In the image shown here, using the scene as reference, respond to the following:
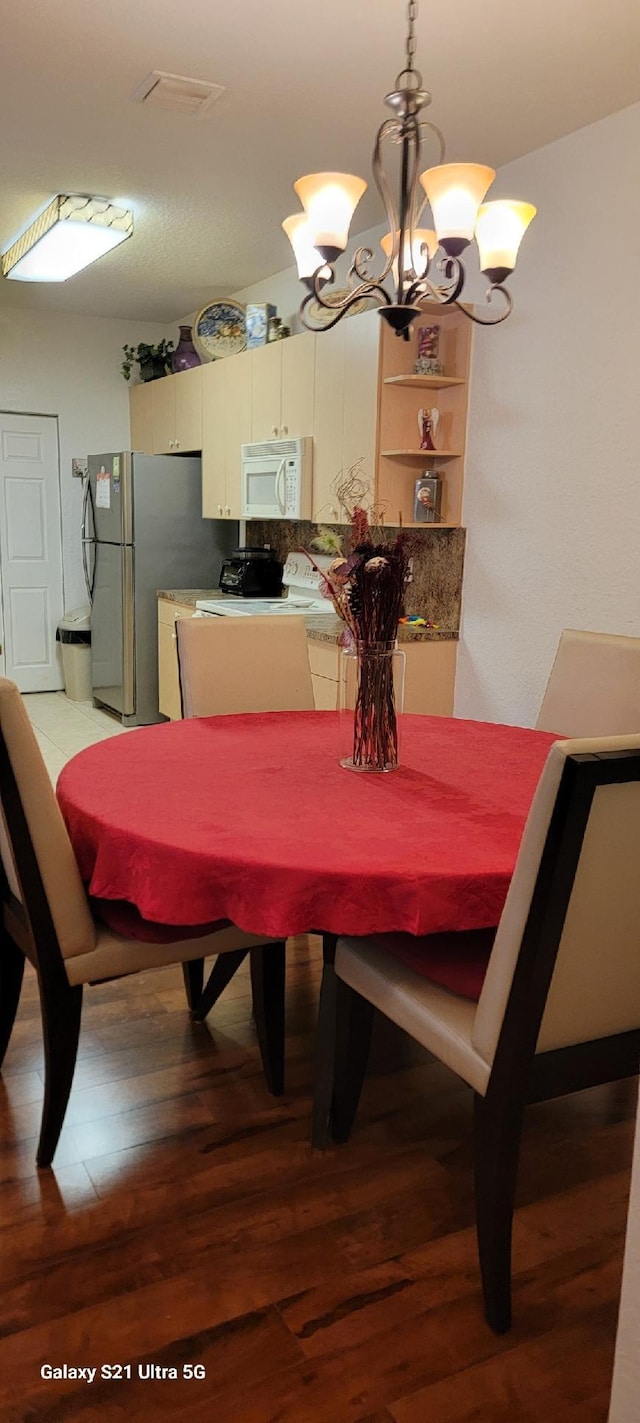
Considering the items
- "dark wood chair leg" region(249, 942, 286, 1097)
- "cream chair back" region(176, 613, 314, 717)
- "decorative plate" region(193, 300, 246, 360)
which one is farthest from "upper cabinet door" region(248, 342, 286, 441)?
"dark wood chair leg" region(249, 942, 286, 1097)

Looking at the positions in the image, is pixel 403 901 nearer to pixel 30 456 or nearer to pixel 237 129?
pixel 237 129

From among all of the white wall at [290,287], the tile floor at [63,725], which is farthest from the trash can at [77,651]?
the white wall at [290,287]

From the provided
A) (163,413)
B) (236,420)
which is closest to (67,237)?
(236,420)

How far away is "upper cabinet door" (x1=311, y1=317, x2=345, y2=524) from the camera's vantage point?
4.02 meters

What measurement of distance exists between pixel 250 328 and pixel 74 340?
6.62 ft

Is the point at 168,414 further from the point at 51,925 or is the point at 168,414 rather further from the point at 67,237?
the point at 51,925

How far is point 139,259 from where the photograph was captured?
→ 16.0 ft

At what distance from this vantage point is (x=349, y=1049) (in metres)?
1.89

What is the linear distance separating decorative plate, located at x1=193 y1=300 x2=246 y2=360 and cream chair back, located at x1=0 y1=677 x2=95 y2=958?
13.5 ft

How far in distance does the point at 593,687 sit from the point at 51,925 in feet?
5.22

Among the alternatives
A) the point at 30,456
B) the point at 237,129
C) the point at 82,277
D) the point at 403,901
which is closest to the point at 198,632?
the point at 403,901

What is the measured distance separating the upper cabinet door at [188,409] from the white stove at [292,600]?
96 centimetres

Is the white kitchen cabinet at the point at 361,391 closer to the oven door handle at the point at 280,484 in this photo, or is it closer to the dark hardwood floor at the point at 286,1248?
the oven door handle at the point at 280,484

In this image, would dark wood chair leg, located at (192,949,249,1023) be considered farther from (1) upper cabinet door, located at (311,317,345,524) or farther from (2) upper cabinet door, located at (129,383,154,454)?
(2) upper cabinet door, located at (129,383,154,454)
